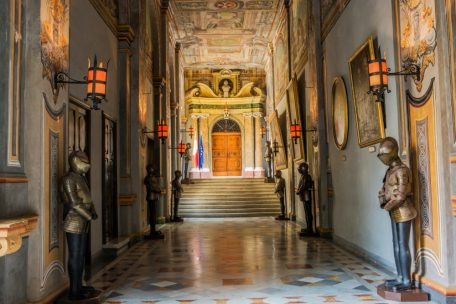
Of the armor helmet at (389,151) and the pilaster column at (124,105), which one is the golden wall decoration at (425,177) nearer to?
the armor helmet at (389,151)

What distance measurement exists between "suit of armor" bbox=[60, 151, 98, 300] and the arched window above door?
1946cm

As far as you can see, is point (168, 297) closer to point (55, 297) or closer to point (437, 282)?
point (55, 297)

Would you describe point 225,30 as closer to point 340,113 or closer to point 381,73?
point 340,113

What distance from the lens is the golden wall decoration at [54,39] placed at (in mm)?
4531

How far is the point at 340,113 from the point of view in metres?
8.74

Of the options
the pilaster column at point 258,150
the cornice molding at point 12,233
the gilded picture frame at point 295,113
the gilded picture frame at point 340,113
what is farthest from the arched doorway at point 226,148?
the cornice molding at point 12,233

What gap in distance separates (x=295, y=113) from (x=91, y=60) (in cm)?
646

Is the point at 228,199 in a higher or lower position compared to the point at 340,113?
lower

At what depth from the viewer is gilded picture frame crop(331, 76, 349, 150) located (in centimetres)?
833

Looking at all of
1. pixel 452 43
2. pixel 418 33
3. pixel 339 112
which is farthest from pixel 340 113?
pixel 452 43

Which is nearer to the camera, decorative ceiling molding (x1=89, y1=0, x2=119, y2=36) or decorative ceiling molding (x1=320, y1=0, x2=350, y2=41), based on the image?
decorative ceiling molding (x1=89, y1=0, x2=119, y2=36)

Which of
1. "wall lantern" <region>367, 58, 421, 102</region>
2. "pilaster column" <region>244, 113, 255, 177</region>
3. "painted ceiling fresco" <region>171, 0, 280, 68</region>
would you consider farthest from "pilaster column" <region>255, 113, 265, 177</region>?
"wall lantern" <region>367, 58, 421, 102</region>

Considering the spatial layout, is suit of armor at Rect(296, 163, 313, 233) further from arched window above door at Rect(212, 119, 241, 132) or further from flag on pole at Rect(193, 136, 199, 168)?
arched window above door at Rect(212, 119, 241, 132)

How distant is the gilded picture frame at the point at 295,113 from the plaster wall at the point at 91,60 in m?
4.88
